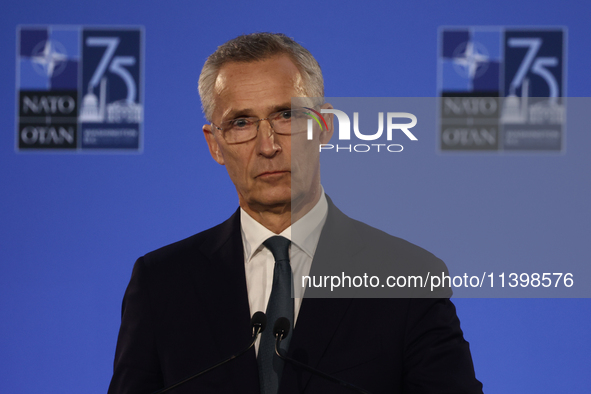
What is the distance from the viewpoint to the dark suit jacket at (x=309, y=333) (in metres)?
1.03

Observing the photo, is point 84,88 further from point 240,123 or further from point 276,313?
point 276,313

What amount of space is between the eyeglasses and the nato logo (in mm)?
1193

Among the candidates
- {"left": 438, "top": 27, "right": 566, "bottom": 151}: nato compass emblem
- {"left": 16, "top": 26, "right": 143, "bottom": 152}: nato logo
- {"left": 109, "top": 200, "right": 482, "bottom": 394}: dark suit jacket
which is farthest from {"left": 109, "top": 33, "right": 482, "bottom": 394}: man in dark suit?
{"left": 16, "top": 26, "right": 143, "bottom": 152}: nato logo

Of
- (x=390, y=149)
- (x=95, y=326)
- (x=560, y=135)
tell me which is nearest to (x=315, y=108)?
(x=390, y=149)

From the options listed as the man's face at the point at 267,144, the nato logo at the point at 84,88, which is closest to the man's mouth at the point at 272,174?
the man's face at the point at 267,144

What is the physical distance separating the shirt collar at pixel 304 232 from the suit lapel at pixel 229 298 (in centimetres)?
4

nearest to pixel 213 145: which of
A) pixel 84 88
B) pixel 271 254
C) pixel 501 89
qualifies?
pixel 271 254

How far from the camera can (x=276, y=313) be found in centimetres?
108

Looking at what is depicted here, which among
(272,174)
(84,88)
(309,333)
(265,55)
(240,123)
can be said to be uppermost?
(84,88)

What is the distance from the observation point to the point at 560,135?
1096mm

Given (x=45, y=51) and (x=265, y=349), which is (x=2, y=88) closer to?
(x=45, y=51)

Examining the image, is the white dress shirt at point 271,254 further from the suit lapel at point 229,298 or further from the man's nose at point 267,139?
the man's nose at point 267,139

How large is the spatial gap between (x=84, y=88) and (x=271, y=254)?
1.42m

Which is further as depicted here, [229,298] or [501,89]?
[501,89]
